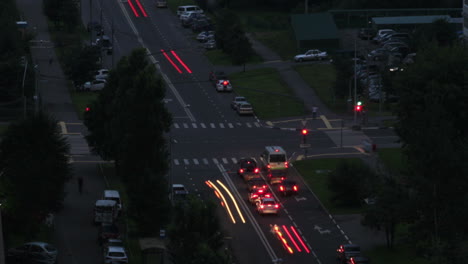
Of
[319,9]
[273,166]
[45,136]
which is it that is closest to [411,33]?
[319,9]

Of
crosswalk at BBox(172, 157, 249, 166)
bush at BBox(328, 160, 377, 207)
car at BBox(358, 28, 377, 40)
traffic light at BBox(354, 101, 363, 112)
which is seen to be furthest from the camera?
car at BBox(358, 28, 377, 40)

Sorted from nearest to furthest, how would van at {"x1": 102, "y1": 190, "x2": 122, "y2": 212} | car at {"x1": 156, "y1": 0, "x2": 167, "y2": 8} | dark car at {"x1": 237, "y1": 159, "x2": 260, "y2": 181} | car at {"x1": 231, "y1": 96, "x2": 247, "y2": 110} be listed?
1. van at {"x1": 102, "y1": 190, "x2": 122, "y2": 212}
2. dark car at {"x1": 237, "y1": 159, "x2": 260, "y2": 181}
3. car at {"x1": 231, "y1": 96, "x2": 247, "y2": 110}
4. car at {"x1": 156, "y1": 0, "x2": 167, "y2": 8}

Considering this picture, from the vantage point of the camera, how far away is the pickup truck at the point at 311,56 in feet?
343

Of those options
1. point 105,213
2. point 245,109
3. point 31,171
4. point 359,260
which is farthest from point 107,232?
point 245,109

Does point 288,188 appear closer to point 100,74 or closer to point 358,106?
point 358,106

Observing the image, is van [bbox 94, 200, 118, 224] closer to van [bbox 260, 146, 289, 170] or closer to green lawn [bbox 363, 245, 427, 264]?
green lawn [bbox 363, 245, 427, 264]

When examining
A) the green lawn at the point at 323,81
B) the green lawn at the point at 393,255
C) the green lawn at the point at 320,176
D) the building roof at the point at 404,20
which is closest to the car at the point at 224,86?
the green lawn at the point at 323,81

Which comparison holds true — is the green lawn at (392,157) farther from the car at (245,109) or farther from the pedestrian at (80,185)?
the pedestrian at (80,185)

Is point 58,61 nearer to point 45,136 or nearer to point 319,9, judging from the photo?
point 319,9

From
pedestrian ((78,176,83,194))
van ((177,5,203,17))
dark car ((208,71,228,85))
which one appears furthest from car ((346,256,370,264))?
van ((177,5,203,17))

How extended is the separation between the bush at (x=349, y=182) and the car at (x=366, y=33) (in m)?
49.4

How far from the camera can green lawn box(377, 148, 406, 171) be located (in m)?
73.7

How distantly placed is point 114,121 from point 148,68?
5.09m

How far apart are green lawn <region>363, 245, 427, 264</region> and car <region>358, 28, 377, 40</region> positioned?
190ft
